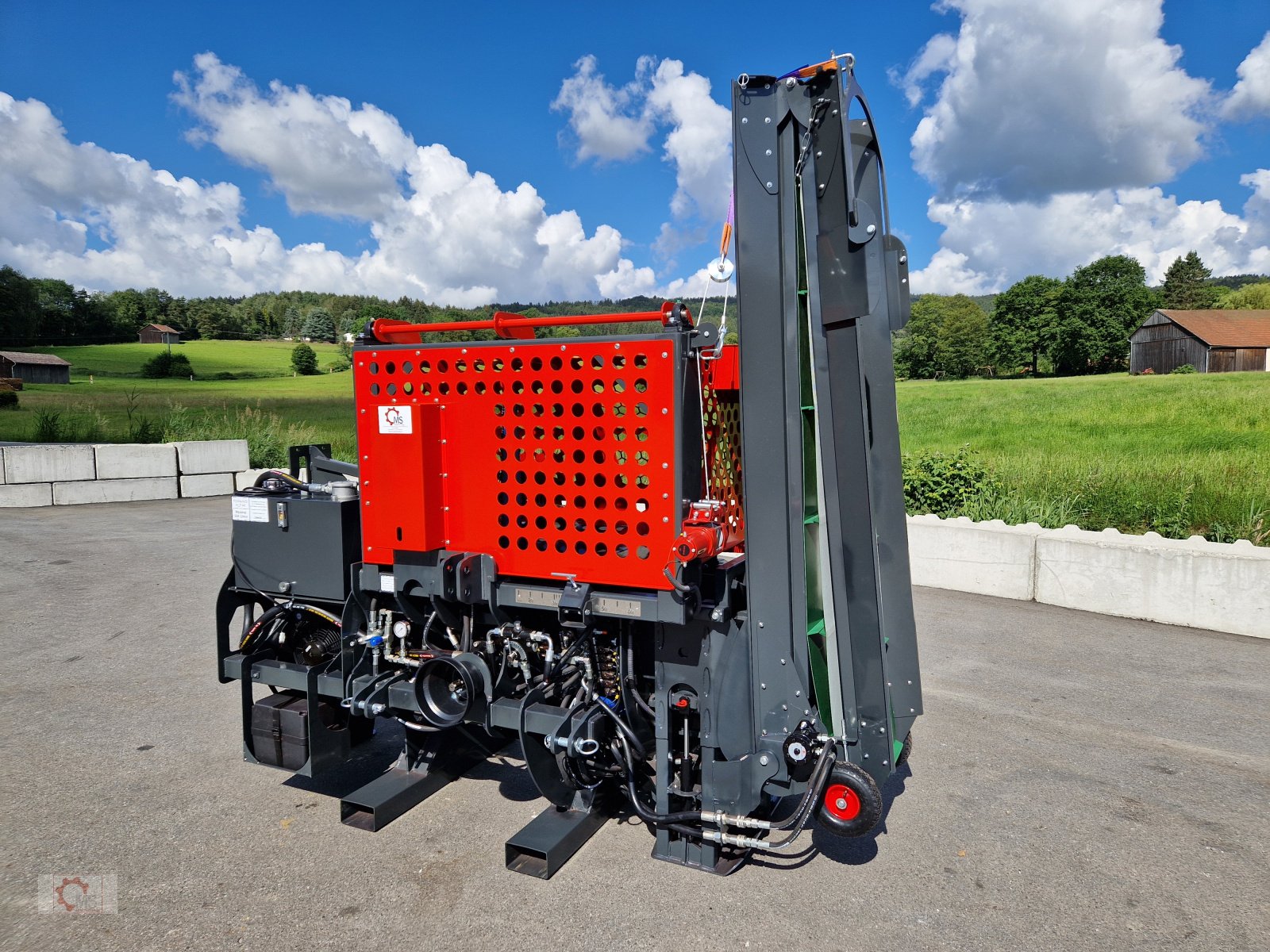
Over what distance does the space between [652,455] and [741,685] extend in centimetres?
106

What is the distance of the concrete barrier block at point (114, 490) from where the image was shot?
1375 centimetres

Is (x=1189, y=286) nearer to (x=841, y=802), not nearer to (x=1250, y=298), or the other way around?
(x=1250, y=298)

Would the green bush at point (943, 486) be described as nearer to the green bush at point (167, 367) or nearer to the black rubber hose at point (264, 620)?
the black rubber hose at point (264, 620)

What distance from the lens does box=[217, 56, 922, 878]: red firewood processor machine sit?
10.4 feet

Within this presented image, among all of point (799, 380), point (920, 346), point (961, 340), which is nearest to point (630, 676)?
point (799, 380)

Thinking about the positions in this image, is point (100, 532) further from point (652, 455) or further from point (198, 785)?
point (652, 455)

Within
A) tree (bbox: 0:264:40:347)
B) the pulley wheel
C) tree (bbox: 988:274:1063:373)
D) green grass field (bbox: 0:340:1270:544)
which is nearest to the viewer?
the pulley wheel

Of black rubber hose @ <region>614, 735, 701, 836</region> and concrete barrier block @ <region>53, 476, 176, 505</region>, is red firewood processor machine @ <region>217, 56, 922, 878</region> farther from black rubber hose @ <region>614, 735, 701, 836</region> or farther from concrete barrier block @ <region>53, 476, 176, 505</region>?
concrete barrier block @ <region>53, 476, 176, 505</region>

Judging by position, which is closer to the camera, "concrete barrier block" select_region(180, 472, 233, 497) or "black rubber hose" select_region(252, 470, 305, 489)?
"black rubber hose" select_region(252, 470, 305, 489)

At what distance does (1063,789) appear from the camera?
4277 millimetres

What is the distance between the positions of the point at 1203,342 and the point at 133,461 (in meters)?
66.1

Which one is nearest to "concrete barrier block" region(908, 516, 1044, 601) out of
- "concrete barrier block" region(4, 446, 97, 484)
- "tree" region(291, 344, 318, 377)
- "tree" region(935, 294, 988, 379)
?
"concrete barrier block" region(4, 446, 97, 484)

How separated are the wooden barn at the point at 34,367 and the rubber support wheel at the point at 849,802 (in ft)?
103

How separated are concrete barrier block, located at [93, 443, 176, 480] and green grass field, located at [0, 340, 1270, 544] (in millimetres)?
3052
